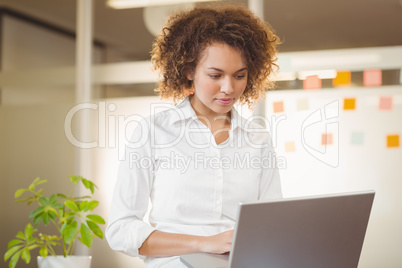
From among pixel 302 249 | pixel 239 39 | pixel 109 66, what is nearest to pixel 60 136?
pixel 109 66

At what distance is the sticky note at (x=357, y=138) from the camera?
9.40 ft

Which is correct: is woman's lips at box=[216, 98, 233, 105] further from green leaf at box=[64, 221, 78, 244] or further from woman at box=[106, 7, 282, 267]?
green leaf at box=[64, 221, 78, 244]

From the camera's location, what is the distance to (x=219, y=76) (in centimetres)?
130

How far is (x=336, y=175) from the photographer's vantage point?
2877 mm

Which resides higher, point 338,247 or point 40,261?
point 338,247

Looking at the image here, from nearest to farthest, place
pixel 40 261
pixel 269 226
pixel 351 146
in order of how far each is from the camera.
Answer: pixel 269 226 < pixel 40 261 < pixel 351 146

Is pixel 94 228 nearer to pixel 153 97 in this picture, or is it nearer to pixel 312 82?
pixel 153 97

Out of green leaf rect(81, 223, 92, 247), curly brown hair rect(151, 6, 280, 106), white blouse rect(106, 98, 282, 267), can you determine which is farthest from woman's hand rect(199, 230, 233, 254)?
green leaf rect(81, 223, 92, 247)

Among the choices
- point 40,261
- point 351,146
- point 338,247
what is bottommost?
point 40,261

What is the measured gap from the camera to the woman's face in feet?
4.22

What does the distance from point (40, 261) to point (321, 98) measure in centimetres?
199

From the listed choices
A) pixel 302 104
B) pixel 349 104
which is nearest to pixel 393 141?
pixel 349 104

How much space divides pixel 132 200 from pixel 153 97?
201 centimetres

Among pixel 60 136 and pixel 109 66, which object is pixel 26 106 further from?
pixel 109 66
